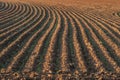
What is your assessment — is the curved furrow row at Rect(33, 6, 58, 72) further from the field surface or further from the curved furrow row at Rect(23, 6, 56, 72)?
the curved furrow row at Rect(23, 6, 56, 72)

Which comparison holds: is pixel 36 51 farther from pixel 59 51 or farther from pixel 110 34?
pixel 110 34

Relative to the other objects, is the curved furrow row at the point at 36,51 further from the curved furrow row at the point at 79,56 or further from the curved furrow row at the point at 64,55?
the curved furrow row at the point at 79,56

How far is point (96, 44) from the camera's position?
14.3 m

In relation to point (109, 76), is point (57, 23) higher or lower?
lower

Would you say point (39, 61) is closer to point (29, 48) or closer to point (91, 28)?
point (29, 48)

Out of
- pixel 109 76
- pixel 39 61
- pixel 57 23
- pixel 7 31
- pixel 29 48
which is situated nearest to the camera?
pixel 109 76

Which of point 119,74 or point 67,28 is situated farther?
point 67,28

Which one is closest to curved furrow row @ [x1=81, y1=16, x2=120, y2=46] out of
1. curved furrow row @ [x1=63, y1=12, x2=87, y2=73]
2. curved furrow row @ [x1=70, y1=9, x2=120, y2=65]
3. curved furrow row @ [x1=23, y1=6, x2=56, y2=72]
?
curved furrow row @ [x1=70, y1=9, x2=120, y2=65]

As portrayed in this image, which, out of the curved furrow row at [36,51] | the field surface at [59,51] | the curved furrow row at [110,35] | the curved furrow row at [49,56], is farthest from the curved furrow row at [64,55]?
the curved furrow row at [110,35]

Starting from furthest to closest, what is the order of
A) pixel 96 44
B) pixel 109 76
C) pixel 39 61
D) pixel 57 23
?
pixel 57 23, pixel 96 44, pixel 39 61, pixel 109 76

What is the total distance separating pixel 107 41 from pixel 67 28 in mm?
3995

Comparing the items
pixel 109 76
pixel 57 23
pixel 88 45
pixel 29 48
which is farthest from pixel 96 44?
pixel 57 23

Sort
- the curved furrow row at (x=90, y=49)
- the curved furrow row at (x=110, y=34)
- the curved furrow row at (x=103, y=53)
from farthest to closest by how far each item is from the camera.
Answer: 1. the curved furrow row at (x=110, y=34)
2. the curved furrow row at (x=103, y=53)
3. the curved furrow row at (x=90, y=49)

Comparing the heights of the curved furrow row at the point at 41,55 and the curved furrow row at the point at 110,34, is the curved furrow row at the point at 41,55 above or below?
above
